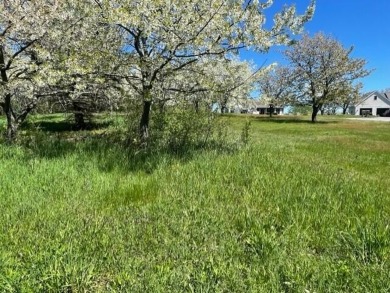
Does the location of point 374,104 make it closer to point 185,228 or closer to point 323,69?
point 323,69

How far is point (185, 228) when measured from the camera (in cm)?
419

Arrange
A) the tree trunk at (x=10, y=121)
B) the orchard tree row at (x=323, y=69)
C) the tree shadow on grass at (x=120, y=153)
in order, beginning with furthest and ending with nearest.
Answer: the orchard tree row at (x=323, y=69) < the tree trunk at (x=10, y=121) < the tree shadow on grass at (x=120, y=153)

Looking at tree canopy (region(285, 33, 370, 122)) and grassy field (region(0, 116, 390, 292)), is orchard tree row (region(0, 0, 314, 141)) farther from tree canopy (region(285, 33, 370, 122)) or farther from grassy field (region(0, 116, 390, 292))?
tree canopy (region(285, 33, 370, 122))

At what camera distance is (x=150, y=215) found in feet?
15.3

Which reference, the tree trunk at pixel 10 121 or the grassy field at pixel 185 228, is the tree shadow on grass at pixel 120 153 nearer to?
the grassy field at pixel 185 228

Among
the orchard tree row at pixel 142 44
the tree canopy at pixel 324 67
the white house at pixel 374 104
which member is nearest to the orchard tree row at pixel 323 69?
the tree canopy at pixel 324 67

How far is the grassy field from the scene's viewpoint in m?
3.06

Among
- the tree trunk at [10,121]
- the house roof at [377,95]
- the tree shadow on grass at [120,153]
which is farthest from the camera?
the house roof at [377,95]

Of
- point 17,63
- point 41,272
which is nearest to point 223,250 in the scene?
point 41,272

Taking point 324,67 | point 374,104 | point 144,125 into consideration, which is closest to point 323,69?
point 324,67

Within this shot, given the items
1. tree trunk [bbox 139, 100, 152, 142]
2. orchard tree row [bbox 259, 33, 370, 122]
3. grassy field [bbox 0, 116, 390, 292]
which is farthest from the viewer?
orchard tree row [bbox 259, 33, 370, 122]

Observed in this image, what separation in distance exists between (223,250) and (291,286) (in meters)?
0.88

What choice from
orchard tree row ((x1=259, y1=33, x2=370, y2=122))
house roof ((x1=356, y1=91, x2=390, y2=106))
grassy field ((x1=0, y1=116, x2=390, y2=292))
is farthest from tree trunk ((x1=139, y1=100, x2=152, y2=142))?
house roof ((x1=356, y1=91, x2=390, y2=106))

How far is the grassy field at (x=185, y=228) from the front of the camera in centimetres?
306
